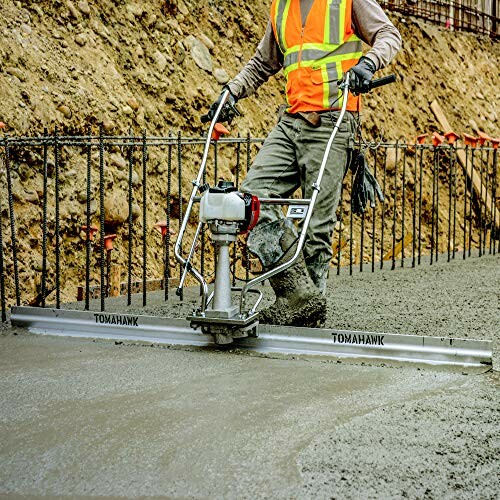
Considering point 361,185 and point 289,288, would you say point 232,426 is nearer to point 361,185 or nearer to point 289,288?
point 289,288

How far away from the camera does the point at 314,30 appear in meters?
5.40

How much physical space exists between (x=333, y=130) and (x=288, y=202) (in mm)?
596

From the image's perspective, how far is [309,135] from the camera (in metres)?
5.50

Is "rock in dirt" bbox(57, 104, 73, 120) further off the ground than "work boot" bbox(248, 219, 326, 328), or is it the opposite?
"rock in dirt" bbox(57, 104, 73, 120)

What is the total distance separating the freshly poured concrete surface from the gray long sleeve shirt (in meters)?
2.03

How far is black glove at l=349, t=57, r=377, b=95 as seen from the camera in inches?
197

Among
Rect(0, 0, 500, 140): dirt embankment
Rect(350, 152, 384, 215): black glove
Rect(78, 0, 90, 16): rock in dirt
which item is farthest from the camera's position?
Rect(78, 0, 90, 16): rock in dirt

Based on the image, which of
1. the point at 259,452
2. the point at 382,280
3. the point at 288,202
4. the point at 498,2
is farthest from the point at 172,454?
the point at 498,2

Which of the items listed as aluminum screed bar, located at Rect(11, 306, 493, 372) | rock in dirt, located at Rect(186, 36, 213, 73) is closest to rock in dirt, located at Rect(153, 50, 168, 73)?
rock in dirt, located at Rect(186, 36, 213, 73)

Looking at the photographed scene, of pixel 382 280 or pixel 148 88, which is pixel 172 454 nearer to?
pixel 382 280

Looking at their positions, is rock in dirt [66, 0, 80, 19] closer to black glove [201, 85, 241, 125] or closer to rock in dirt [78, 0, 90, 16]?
rock in dirt [78, 0, 90, 16]

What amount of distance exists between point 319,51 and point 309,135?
1.86 ft

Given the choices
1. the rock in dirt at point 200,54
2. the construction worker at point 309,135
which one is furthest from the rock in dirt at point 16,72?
the construction worker at point 309,135

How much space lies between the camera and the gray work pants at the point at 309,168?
5.46 metres
